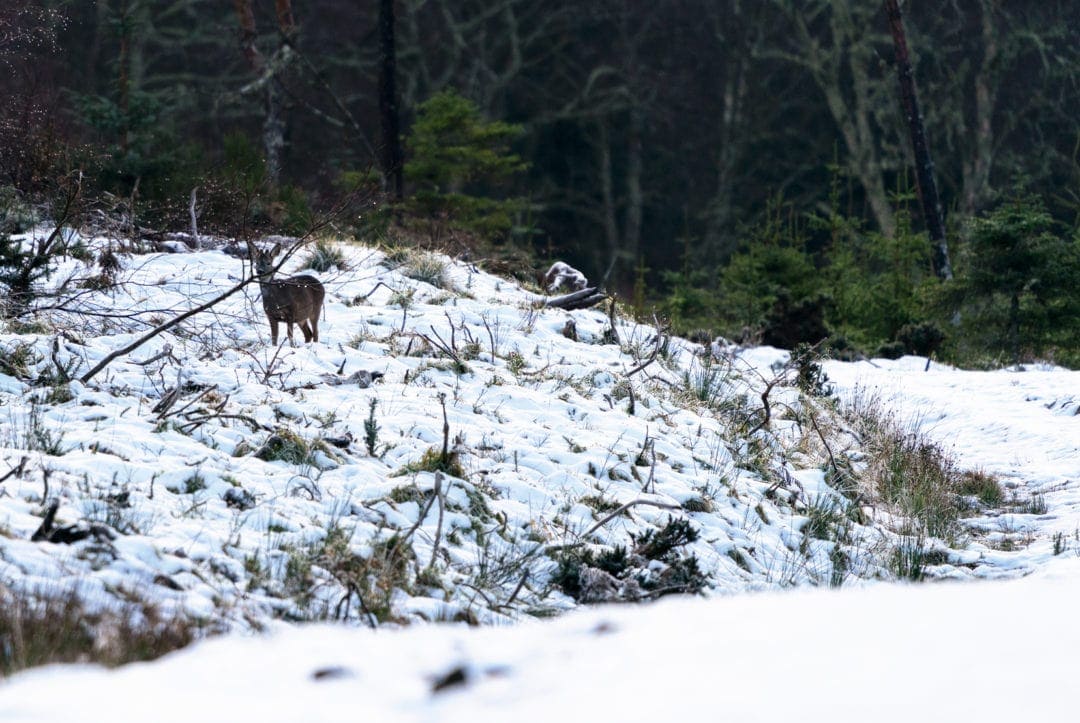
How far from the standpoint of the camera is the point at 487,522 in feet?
16.4

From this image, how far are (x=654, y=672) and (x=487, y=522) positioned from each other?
94.4 inches

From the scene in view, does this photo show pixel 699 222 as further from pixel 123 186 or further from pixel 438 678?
pixel 438 678

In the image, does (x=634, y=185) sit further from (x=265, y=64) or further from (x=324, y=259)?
(x=324, y=259)

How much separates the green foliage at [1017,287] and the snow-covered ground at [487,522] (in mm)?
2999

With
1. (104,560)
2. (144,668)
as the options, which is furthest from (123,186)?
(144,668)

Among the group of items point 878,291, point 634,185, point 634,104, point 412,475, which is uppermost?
point 634,104

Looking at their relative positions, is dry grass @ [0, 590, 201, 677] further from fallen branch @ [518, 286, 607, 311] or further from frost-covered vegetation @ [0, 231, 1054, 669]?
fallen branch @ [518, 286, 607, 311]

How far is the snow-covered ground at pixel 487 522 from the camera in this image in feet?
8.49

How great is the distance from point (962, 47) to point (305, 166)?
61.6 ft

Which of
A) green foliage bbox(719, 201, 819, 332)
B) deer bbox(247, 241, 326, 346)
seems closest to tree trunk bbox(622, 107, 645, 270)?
green foliage bbox(719, 201, 819, 332)

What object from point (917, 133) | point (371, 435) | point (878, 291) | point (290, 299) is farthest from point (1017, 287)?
point (371, 435)

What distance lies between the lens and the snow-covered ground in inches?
102

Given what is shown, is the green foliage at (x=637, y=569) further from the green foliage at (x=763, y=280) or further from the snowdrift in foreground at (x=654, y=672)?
the green foliage at (x=763, y=280)

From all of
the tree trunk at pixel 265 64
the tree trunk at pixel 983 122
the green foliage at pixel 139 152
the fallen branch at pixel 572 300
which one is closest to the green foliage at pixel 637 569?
the fallen branch at pixel 572 300
